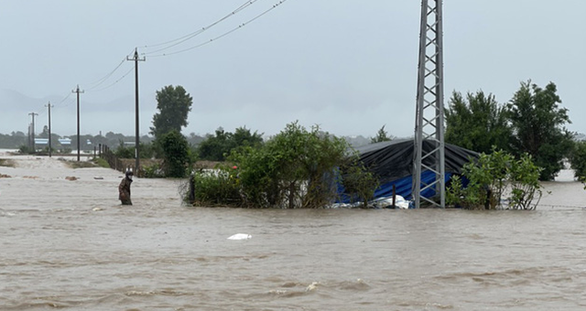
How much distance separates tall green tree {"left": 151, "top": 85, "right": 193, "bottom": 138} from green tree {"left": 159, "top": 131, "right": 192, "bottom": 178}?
9072cm

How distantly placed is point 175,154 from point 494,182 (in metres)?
33.9

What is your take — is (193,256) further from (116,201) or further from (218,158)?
(218,158)

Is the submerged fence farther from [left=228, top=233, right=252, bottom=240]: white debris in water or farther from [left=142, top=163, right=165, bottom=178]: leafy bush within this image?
[left=228, top=233, right=252, bottom=240]: white debris in water

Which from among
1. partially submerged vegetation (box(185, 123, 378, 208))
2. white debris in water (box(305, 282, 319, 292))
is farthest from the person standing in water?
white debris in water (box(305, 282, 319, 292))

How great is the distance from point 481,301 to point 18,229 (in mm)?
12385

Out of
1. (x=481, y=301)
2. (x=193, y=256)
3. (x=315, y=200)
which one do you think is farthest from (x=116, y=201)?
(x=481, y=301)

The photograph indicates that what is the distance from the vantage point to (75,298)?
9531 millimetres

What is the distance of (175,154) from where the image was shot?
5538 cm

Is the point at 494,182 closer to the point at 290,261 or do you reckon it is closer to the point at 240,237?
the point at 240,237

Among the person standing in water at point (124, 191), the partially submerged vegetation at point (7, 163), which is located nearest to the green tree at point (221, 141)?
the partially submerged vegetation at point (7, 163)

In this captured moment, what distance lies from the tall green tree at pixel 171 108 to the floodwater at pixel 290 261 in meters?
124

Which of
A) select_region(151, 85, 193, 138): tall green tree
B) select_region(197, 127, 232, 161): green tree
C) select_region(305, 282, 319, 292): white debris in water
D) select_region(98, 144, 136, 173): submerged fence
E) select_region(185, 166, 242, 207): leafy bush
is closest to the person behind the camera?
select_region(305, 282, 319, 292): white debris in water

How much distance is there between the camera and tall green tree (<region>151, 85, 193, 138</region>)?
14550 cm

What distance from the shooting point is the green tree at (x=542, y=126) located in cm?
6384
